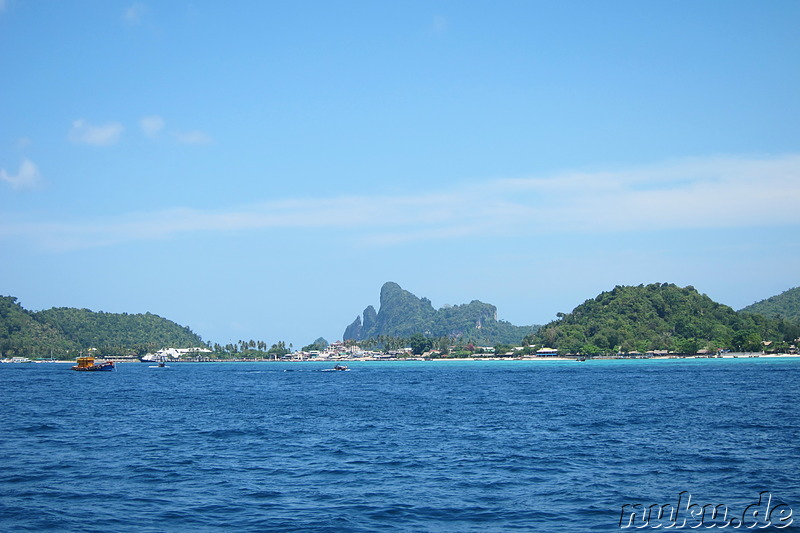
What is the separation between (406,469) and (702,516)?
14200mm

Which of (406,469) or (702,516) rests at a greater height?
(406,469)

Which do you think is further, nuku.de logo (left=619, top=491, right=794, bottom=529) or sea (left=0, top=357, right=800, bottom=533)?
sea (left=0, top=357, right=800, bottom=533)

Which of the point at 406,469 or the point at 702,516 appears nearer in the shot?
→ the point at 702,516

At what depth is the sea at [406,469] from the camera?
84.7 ft

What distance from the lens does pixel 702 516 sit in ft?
84.2

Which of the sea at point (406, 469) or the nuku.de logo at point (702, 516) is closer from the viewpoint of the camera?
the nuku.de logo at point (702, 516)

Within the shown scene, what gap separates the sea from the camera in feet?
84.7

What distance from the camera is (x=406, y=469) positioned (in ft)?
115

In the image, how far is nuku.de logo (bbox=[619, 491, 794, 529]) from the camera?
2458cm

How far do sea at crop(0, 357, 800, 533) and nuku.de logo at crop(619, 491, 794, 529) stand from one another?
0.10m

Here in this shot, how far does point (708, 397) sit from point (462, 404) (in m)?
26.8

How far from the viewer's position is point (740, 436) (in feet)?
145

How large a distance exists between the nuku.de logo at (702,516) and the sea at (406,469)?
0.33 feet

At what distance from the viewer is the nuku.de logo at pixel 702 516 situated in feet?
80.6
